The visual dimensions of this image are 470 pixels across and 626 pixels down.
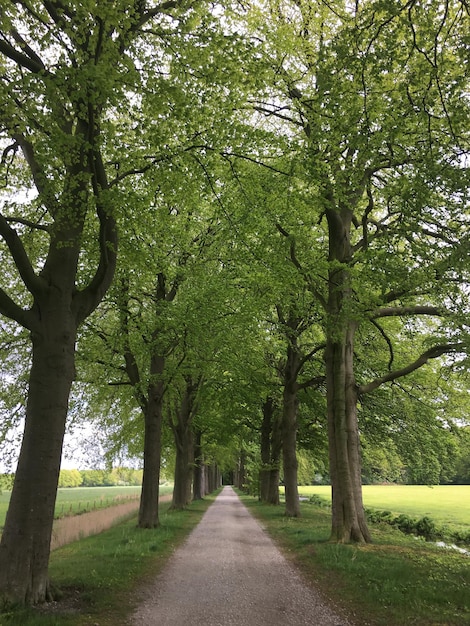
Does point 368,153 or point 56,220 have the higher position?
point 368,153

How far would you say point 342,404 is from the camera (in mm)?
12125

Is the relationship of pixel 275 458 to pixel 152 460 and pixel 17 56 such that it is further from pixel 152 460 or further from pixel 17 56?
pixel 17 56

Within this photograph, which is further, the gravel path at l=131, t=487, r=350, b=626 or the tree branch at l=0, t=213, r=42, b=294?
the tree branch at l=0, t=213, r=42, b=294

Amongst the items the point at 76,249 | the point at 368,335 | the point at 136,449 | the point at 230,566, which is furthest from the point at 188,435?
the point at 76,249

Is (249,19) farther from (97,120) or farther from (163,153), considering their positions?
(97,120)

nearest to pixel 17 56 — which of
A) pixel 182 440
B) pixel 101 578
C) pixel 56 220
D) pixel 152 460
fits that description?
pixel 56 220

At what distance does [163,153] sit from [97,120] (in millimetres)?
1295

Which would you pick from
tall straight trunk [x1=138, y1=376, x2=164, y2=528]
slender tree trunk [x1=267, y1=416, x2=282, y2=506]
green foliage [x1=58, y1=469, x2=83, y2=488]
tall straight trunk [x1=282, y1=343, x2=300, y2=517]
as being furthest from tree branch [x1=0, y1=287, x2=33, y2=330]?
green foliage [x1=58, y1=469, x2=83, y2=488]

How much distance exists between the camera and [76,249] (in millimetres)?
7629

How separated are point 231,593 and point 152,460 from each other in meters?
→ 8.63

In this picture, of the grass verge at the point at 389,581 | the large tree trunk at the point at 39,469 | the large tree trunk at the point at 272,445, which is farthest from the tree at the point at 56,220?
the large tree trunk at the point at 272,445

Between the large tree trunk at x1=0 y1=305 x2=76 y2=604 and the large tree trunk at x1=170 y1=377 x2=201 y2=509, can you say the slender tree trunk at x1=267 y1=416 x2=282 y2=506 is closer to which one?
the large tree trunk at x1=170 y1=377 x2=201 y2=509

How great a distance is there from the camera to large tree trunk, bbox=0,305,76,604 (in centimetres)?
605

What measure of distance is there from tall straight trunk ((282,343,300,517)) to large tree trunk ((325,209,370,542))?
679 centimetres
